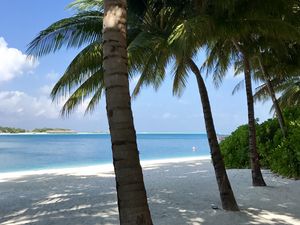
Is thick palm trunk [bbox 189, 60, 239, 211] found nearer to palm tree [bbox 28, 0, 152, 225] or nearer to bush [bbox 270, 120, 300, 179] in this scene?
palm tree [bbox 28, 0, 152, 225]

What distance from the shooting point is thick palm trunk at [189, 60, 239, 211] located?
28.7ft

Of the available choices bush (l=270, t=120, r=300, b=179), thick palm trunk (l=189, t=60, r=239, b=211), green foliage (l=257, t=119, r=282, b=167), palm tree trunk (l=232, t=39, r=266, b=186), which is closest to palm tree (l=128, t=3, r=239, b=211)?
thick palm trunk (l=189, t=60, r=239, b=211)

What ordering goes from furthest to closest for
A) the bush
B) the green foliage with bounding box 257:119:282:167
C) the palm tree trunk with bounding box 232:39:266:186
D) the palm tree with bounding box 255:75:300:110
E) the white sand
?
the palm tree with bounding box 255:75:300:110
the green foliage with bounding box 257:119:282:167
the bush
the palm tree trunk with bounding box 232:39:266:186
the white sand

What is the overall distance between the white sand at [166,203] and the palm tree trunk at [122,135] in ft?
12.0

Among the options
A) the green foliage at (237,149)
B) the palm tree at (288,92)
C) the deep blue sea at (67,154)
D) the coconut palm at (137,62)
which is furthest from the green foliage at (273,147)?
the deep blue sea at (67,154)

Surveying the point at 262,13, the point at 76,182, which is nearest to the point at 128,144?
the point at 262,13

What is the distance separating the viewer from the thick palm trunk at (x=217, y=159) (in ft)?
28.7

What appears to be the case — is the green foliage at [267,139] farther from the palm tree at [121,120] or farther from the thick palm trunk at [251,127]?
the palm tree at [121,120]

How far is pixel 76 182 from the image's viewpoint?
14977 mm

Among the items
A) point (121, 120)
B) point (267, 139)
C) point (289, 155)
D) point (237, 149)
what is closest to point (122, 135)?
point (121, 120)

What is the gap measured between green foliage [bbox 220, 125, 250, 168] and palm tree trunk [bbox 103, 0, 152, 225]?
13747mm

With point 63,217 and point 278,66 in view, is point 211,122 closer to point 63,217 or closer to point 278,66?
point 63,217

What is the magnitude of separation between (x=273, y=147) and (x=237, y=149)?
7.69ft

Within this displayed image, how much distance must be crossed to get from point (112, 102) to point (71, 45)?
6.05 metres
